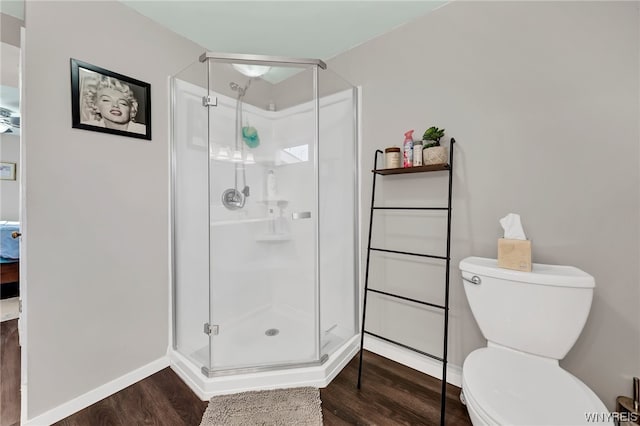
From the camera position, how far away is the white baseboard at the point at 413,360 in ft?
5.39

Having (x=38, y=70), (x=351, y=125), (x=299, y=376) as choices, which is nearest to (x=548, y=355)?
(x=299, y=376)

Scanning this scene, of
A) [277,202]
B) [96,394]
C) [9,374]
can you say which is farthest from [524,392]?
[9,374]

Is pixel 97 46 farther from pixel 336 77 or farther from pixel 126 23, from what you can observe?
pixel 336 77

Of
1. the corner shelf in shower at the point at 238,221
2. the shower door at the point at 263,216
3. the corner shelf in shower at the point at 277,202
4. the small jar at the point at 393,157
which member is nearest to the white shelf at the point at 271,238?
the shower door at the point at 263,216

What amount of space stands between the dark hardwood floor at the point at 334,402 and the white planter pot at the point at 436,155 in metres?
1.38

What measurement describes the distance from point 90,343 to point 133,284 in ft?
1.20

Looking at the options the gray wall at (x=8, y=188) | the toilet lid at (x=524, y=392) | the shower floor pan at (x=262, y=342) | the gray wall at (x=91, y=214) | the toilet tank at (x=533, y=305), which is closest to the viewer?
the toilet lid at (x=524, y=392)

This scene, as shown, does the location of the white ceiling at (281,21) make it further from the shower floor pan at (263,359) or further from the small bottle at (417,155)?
the shower floor pan at (263,359)

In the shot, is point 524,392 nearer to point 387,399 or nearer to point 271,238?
point 387,399

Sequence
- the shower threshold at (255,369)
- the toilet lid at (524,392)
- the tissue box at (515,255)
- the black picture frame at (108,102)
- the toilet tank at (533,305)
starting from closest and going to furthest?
1. the toilet lid at (524,392)
2. the toilet tank at (533,305)
3. the tissue box at (515,255)
4. the black picture frame at (108,102)
5. the shower threshold at (255,369)

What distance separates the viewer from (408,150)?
1.66m

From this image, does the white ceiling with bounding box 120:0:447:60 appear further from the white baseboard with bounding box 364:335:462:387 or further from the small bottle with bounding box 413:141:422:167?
the white baseboard with bounding box 364:335:462:387

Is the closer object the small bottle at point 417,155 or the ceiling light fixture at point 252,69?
the small bottle at point 417,155

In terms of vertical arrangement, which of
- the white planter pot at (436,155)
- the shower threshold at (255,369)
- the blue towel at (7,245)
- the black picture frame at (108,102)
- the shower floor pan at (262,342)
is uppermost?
the black picture frame at (108,102)
